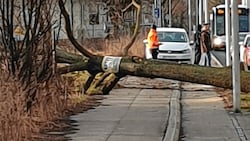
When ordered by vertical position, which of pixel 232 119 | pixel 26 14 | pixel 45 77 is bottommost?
pixel 232 119

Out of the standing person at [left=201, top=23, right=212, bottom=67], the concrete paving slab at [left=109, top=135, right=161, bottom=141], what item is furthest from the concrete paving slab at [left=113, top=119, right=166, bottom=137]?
the standing person at [left=201, top=23, right=212, bottom=67]

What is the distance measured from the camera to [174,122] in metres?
13.3

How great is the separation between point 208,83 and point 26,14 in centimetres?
566

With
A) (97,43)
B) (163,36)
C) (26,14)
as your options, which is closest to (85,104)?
(26,14)

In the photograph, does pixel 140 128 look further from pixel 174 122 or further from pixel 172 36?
pixel 172 36

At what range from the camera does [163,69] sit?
18359 millimetres

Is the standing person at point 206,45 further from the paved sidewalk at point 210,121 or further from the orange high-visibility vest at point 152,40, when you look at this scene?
the paved sidewalk at point 210,121

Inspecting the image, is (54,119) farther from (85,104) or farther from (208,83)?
(208,83)

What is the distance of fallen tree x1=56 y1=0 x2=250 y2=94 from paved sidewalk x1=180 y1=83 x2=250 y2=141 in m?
0.57

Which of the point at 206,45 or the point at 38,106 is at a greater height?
the point at 206,45

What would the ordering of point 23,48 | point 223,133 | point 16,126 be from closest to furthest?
point 16,126
point 223,133
point 23,48

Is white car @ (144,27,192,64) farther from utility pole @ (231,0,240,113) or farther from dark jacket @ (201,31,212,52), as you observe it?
utility pole @ (231,0,240,113)

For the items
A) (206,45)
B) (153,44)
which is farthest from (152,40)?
(206,45)

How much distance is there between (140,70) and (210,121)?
488 centimetres
